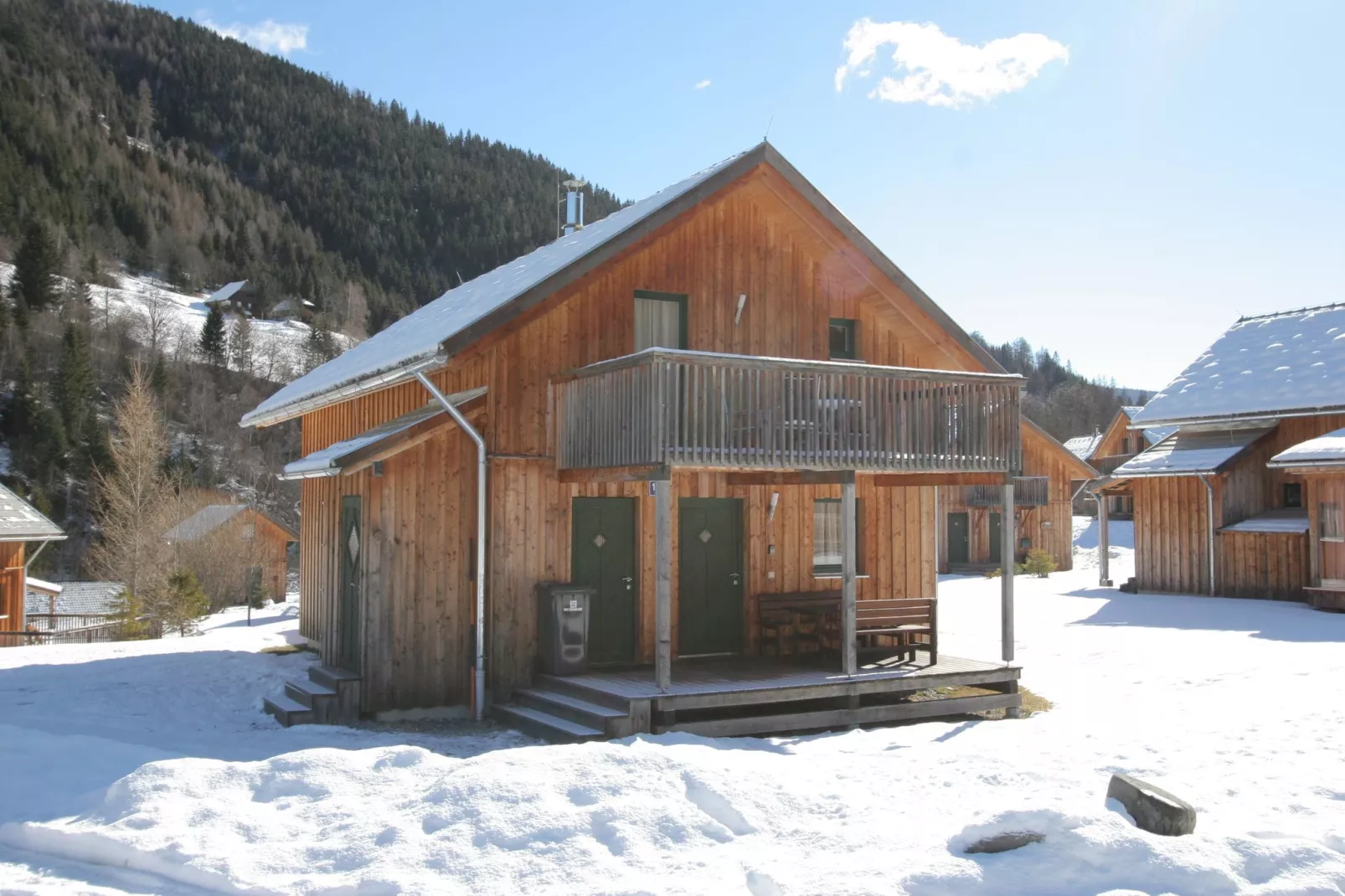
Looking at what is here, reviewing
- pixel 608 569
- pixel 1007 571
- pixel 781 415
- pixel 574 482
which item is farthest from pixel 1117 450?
pixel 574 482

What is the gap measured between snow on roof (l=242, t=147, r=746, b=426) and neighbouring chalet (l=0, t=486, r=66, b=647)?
28.5ft

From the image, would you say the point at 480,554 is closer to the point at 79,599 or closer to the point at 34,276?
the point at 79,599

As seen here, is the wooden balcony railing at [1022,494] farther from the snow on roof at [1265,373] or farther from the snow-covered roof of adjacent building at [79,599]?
the snow-covered roof of adjacent building at [79,599]

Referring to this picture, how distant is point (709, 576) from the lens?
15.3 meters

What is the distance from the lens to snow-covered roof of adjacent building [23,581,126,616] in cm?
4116

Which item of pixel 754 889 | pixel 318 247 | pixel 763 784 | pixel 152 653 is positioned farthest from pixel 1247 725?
pixel 318 247

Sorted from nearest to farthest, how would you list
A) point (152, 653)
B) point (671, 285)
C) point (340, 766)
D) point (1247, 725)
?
point (340, 766) < point (1247, 725) < point (671, 285) < point (152, 653)

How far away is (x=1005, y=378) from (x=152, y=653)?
13.3 m

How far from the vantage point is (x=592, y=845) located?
24.1 ft

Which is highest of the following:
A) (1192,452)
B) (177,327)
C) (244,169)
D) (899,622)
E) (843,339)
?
(244,169)

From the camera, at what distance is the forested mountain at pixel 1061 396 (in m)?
102

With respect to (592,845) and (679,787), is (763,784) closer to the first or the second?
(679,787)

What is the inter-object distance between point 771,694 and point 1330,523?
16.5 m

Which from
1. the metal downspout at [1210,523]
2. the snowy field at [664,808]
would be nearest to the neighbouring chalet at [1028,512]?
the metal downspout at [1210,523]
